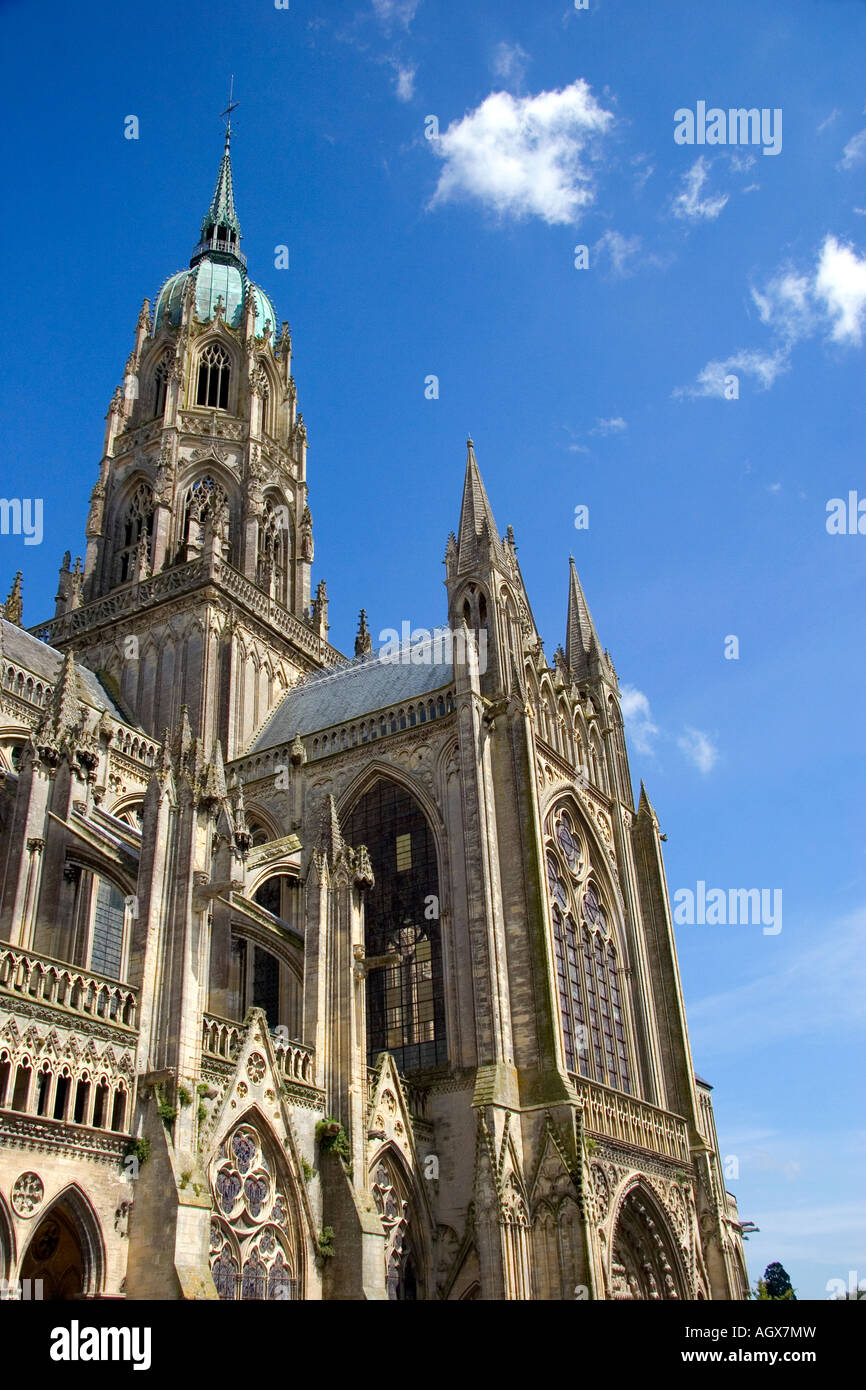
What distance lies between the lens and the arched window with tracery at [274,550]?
47.5m

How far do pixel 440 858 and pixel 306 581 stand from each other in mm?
20806

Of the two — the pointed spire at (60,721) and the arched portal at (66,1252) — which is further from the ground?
the pointed spire at (60,721)

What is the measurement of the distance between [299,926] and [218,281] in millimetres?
34993

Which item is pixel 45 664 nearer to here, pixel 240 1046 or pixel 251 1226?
pixel 240 1046

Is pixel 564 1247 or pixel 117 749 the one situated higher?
pixel 117 749

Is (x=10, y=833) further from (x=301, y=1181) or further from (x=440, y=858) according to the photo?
(x=440, y=858)

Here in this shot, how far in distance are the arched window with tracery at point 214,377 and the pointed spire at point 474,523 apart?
16862 mm

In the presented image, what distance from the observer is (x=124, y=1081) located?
62.0ft

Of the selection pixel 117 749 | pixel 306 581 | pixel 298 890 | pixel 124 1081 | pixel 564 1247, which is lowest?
pixel 564 1247

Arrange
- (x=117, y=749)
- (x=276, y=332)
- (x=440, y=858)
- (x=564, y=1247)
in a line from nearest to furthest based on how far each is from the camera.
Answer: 1. (x=564, y=1247)
2. (x=440, y=858)
3. (x=117, y=749)
4. (x=276, y=332)

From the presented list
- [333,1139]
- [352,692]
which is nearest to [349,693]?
[352,692]

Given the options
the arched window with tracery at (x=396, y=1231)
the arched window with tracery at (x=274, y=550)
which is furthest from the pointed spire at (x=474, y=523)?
the arched window with tracery at (x=396, y=1231)

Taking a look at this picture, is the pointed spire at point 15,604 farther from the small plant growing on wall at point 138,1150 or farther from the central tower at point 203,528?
the small plant growing on wall at point 138,1150
